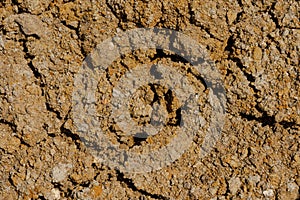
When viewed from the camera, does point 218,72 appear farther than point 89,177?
No

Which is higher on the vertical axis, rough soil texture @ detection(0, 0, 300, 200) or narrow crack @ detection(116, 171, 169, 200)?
rough soil texture @ detection(0, 0, 300, 200)

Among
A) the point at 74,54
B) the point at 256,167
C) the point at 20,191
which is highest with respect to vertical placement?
the point at 74,54

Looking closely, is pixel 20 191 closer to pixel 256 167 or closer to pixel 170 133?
pixel 170 133

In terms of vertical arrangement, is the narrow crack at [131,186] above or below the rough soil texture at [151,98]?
below

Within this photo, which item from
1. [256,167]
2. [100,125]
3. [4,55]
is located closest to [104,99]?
[100,125]

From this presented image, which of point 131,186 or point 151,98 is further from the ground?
point 151,98

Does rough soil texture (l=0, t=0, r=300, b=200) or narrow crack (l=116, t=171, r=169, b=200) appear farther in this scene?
narrow crack (l=116, t=171, r=169, b=200)

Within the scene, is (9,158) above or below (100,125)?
below

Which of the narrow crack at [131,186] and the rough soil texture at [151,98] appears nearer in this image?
the rough soil texture at [151,98]
